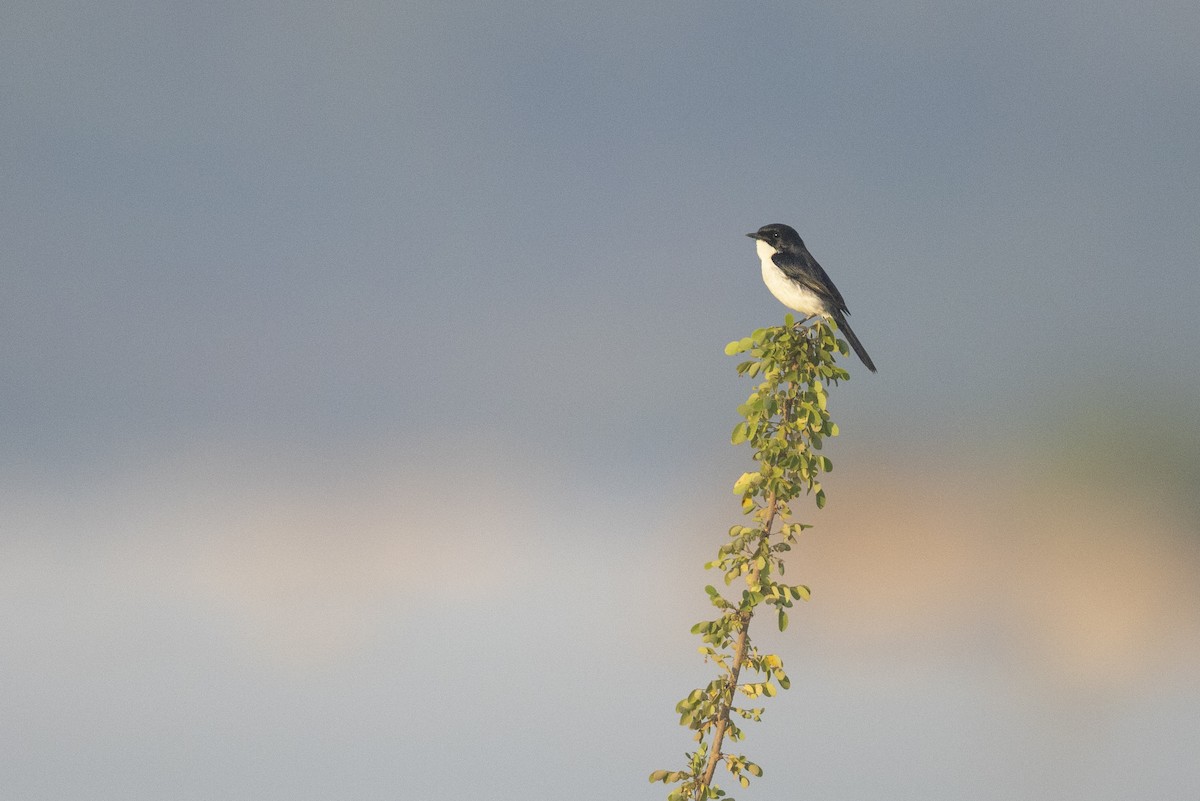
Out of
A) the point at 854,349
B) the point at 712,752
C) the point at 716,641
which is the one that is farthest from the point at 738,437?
the point at 854,349

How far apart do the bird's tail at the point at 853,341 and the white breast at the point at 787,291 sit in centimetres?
22

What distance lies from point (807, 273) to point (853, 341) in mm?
1056

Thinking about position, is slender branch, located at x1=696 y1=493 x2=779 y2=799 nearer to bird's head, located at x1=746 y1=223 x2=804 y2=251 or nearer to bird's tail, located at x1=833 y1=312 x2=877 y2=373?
bird's tail, located at x1=833 y1=312 x2=877 y2=373

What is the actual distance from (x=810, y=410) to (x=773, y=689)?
5.19ft

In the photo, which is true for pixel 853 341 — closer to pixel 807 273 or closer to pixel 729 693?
pixel 807 273

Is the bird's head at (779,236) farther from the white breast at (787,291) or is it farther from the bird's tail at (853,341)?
the bird's tail at (853,341)

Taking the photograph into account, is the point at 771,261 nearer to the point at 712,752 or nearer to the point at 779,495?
the point at 779,495

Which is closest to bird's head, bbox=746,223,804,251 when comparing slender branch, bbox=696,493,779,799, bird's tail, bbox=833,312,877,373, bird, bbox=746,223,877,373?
bird, bbox=746,223,877,373

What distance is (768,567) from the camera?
20.7 ft

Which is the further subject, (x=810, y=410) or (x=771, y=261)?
(x=771, y=261)

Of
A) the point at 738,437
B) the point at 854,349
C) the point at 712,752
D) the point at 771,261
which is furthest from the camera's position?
the point at 771,261

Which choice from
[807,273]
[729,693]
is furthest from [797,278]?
[729,693]

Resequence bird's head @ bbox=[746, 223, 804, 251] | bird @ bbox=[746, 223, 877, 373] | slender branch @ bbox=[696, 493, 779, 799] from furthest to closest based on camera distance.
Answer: bird's head @ bbox=[746, 223, 804, 251]
bird @ bbox=[746, 223, 877, 373]
slender branch @ bbox=[696, 493, 779, 799]

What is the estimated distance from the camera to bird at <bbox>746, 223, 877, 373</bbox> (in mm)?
11547
